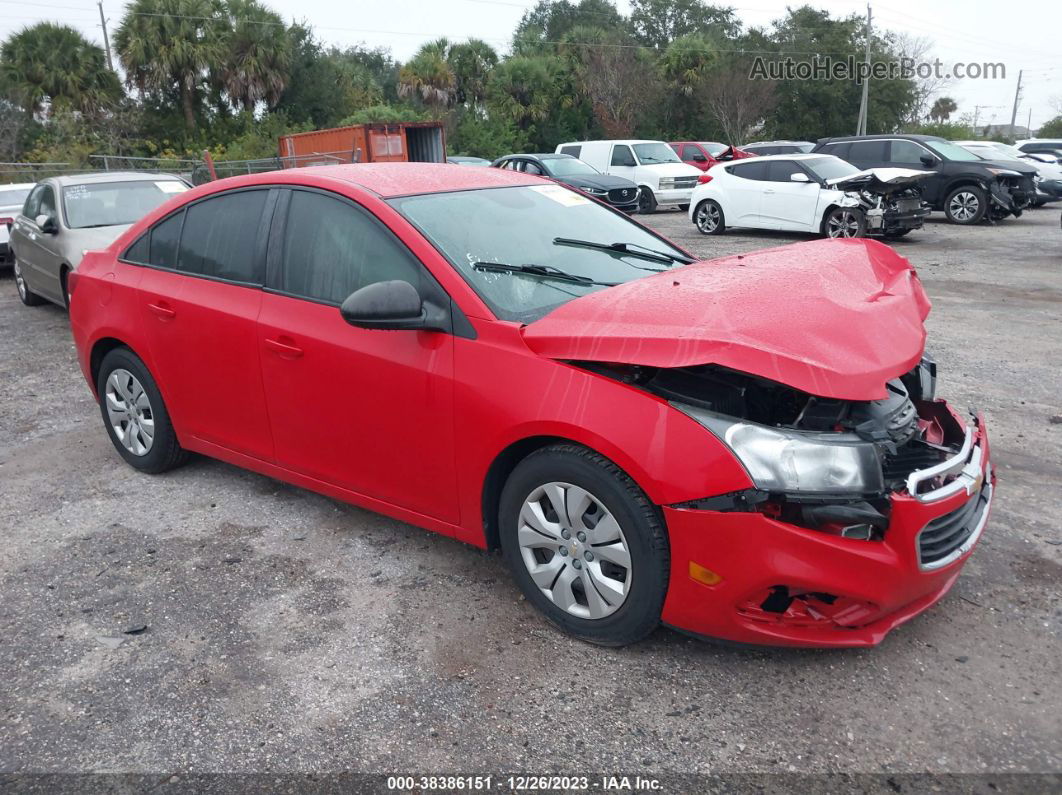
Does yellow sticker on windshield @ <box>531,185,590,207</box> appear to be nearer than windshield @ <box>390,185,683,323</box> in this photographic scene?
No

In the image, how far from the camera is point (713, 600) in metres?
2.82

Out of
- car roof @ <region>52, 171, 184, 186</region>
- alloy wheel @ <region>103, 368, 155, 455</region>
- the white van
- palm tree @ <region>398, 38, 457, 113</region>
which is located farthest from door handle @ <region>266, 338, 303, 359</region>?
palm tree @ <region>398, 38, 457, 113</region>

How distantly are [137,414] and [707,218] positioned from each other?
1309cm

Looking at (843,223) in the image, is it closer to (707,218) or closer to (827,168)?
(827,168)

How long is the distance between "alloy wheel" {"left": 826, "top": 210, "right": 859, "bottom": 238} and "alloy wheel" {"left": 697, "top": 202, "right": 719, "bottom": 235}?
8.11ft

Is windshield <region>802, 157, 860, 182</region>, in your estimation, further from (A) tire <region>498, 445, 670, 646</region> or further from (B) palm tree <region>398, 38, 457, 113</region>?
(B) palm tree <region>398, 38, 457, 113</region>

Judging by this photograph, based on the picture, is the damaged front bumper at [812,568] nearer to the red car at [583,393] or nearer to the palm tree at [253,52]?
the red car at [583,393]

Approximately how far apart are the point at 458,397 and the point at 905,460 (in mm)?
1593

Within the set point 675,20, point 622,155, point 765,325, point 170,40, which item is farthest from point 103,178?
point 675,20

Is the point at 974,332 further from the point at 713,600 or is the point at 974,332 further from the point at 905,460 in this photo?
the point at 713,600

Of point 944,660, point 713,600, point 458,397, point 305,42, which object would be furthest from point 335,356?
point 305,42

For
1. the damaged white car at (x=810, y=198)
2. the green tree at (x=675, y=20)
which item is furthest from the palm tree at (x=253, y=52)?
the green tree at (x=675, y=20)

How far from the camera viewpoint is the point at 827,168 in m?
14.6

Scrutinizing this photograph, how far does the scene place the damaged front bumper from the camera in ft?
8.84
